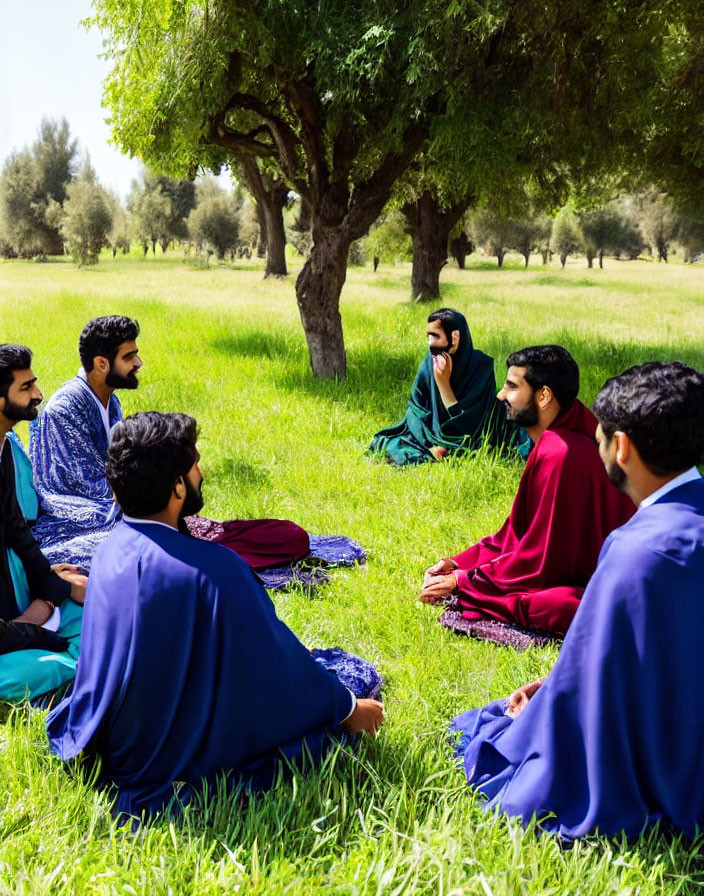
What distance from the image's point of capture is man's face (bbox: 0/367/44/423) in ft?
15.2

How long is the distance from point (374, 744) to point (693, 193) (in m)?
15.2

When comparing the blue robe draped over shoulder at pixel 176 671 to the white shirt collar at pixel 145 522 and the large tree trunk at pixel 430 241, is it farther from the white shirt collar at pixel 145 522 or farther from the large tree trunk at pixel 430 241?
the large tree trunk at pixel 430 241

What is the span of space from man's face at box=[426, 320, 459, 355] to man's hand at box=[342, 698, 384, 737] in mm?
5362

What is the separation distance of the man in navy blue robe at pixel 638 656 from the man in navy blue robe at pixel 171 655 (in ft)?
3.51

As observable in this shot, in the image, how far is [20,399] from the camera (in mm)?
4668

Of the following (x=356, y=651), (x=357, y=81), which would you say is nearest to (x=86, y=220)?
(x=357, y=81)

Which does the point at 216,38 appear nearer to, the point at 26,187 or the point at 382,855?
the point at 382,855

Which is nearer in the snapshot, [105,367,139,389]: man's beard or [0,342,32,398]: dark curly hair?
[0,342,32,398]: dark curly hair

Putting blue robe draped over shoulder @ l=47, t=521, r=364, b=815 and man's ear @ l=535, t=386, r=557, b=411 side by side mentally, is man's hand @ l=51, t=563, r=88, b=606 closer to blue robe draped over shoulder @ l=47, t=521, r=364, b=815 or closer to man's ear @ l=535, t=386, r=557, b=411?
blue robe draped over shoulder @ l=47, t=521, r=364, b=815

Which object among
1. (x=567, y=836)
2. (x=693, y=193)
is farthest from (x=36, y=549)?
(x=693, y=193)

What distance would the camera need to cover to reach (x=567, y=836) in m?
2.91

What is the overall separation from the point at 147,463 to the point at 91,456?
11.2 ft

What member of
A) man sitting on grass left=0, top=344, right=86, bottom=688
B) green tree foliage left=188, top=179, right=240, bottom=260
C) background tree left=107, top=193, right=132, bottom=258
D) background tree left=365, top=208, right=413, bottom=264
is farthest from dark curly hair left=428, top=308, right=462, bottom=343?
green tree foliage left=188, top=179, right=240, bottom=260

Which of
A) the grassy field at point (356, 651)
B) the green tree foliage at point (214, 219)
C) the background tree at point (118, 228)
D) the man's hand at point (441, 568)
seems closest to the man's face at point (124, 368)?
the grassy field at point (356, 651)
